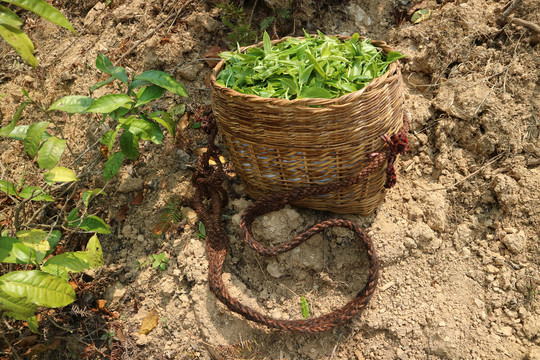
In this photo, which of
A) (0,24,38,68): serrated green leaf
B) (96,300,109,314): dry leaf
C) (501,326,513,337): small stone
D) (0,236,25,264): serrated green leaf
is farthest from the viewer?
(96,300,109,314): dry leaf

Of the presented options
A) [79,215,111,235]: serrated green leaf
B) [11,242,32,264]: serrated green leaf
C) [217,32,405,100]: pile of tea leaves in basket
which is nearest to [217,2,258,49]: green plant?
[217,32,405,100]: pile of tea leaves in basket

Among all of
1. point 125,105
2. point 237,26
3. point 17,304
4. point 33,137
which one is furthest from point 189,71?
point 17,304

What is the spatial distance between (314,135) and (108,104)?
1.02 meters

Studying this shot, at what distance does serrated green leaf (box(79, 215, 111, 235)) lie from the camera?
7.20 ft

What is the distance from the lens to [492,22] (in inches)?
100

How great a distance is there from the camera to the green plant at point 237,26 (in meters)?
2.81

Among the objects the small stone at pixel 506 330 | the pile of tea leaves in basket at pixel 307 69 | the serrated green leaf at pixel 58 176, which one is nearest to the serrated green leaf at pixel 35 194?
the serrated green leaf at pixel 58 176

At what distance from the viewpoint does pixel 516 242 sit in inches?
84.8

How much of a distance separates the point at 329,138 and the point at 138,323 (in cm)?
148

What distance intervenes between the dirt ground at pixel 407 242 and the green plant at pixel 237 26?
0.96 feet

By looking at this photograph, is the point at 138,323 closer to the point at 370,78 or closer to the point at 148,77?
the point at 148,77

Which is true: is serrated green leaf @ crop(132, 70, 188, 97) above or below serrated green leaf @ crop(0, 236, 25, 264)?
above

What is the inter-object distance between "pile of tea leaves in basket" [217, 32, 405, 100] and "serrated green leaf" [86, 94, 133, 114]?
0.49 meters

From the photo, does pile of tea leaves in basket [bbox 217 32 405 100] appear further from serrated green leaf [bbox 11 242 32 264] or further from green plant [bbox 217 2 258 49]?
serrated green leaf [bbox 11 242 32 264]
